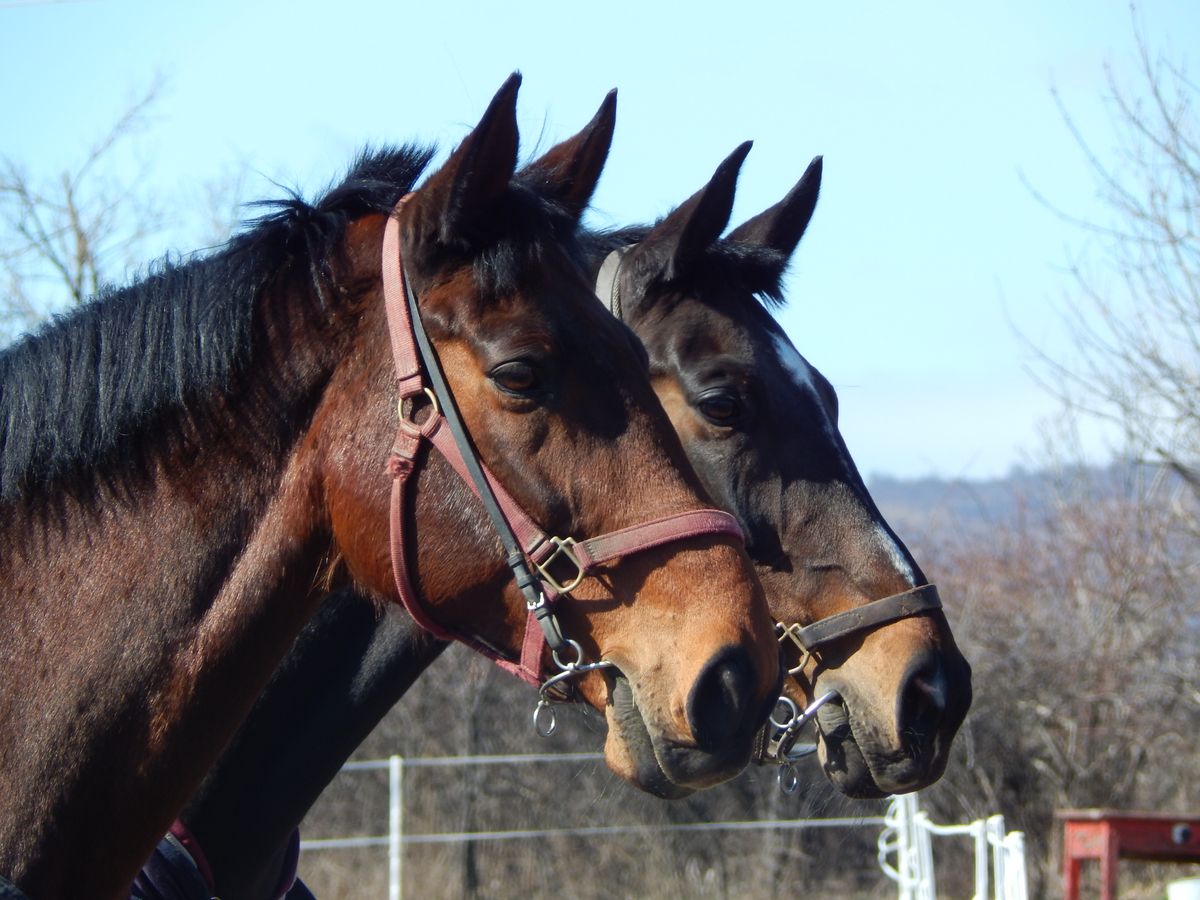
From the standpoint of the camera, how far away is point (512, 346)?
2.45 m

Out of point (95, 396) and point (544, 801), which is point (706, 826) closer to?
point (544, 801)

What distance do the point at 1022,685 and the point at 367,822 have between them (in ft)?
22.2

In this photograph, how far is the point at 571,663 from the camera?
2402 millimetres

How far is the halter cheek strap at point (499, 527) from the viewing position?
7.78 ft

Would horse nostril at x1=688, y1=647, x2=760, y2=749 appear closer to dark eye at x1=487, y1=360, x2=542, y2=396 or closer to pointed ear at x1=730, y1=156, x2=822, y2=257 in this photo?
dark eye at x1=487, y1=360, x2=542, y2=396

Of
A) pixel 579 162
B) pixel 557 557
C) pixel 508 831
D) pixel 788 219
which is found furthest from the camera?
pixel 508 831

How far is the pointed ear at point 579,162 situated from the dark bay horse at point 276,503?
10.0 inches

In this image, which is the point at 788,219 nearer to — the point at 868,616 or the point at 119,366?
the point at 868,616

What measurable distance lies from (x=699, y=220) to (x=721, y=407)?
653 millimetres

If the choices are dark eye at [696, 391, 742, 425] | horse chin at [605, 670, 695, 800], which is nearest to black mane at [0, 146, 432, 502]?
horse chin at [605, 670, 695, 800]

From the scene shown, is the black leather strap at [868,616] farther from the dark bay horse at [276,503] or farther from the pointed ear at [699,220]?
the dark bay horse at [276,503]

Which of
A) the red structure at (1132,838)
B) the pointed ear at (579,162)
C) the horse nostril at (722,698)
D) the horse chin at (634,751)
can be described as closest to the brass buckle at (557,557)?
the horse chin at (634,751)

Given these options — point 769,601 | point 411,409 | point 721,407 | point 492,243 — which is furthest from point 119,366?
point 769,601

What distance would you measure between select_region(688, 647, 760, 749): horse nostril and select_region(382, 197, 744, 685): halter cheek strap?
25 centimetres
